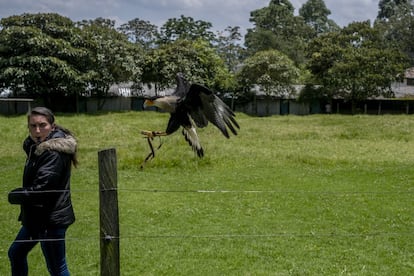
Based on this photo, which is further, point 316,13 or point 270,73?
point 316,13

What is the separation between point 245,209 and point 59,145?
5.82m

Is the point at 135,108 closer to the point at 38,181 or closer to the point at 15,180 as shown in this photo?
the point at 15,180

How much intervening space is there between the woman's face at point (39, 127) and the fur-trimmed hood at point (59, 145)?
0.11 meters

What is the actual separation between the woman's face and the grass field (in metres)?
1.16

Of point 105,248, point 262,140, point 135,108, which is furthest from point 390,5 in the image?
point 105,248

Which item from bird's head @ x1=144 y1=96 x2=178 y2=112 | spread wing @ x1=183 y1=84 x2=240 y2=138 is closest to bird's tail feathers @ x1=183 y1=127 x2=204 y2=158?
spread wing @ x1=183 y1=84 x2=240 y2=138

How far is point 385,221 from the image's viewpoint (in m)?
8.59

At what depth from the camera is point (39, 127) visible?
3984 millimetres

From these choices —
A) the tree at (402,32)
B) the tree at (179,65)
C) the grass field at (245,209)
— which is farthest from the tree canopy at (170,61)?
the tree at (402,32)

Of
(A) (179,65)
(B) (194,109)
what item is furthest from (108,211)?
(A) (179,65)

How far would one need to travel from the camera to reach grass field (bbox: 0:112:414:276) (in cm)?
642

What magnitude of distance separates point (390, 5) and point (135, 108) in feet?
195

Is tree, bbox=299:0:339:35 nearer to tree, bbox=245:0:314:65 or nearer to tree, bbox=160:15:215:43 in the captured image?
tree, bbox=245:0:314:65

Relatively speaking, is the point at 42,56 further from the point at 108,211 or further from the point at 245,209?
the point at 108,211
